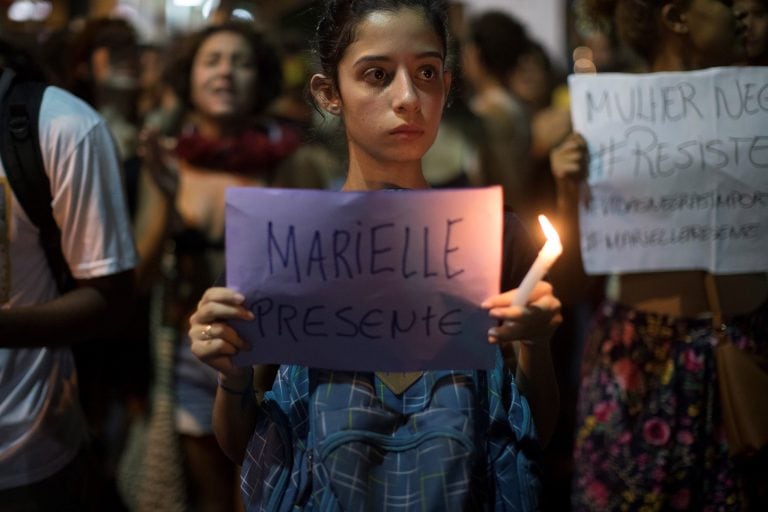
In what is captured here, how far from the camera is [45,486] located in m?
2.77

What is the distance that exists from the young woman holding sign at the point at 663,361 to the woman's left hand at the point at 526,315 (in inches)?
48.2

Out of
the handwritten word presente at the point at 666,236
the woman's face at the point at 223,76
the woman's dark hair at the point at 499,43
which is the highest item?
the woman's dark hair at the point at 499,43

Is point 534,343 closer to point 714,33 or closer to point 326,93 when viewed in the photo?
point 326,93

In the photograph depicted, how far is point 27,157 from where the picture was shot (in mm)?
2717

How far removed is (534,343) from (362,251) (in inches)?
13.8

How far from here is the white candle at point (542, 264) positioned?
1925mm

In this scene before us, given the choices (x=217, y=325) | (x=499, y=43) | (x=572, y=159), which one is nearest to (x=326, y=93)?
(x=217, y=325)

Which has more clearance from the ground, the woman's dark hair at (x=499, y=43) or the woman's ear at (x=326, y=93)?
the woman's dark hair at (x=499, y=43)

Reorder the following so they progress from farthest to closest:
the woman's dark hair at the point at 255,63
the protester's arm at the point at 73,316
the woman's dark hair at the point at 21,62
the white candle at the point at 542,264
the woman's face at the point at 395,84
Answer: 1. the woman's dark hair at the point at 255,63
2. the woman's dark hair at the point at 21,62
3. the protester's arm at the point at 73,316
4. the woman's face at the point at 395,84
5. the white candle at the point at 542,264

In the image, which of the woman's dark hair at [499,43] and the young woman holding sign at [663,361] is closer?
the young woman holding sign at [663,361]

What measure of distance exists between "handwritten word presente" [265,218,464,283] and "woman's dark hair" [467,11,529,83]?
16.2 feet

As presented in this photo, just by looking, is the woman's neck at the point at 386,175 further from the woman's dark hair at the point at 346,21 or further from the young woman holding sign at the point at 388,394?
the woman's dark hair at the point at 346,21

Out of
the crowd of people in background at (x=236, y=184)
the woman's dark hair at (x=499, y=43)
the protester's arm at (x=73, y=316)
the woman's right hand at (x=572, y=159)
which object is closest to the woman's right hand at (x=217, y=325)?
the crowd of people in background at (x=236, y=184)

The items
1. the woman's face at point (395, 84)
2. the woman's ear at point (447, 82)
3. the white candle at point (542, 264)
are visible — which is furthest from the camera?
the woman's ear at point (447, 82)
